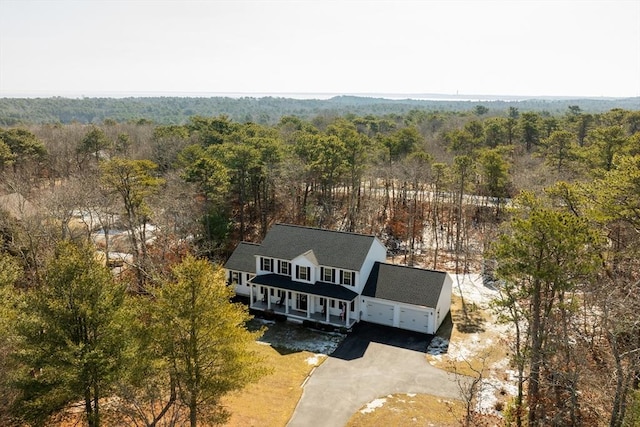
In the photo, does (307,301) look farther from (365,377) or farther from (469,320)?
(469,320)

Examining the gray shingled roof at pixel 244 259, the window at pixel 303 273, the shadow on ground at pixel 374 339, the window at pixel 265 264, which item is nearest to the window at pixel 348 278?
the window at pixel 303 273

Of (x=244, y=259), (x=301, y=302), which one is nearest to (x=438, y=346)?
(x=301, y=302)

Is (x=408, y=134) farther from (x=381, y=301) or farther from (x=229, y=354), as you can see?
(x=229, y=354)

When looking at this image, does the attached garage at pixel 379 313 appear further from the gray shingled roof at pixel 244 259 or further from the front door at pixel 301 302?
the gray shingled roof at pixel 244 259

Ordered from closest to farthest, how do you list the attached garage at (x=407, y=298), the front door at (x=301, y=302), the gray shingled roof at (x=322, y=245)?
the attached garage at (x=407, y=298), the gray shingled roof at (x=322, y=245), the front door at (x=301, y=302)

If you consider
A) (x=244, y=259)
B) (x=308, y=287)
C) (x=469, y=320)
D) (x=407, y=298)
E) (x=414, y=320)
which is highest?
(x=244, y=259)

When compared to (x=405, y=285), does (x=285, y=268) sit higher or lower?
higher
